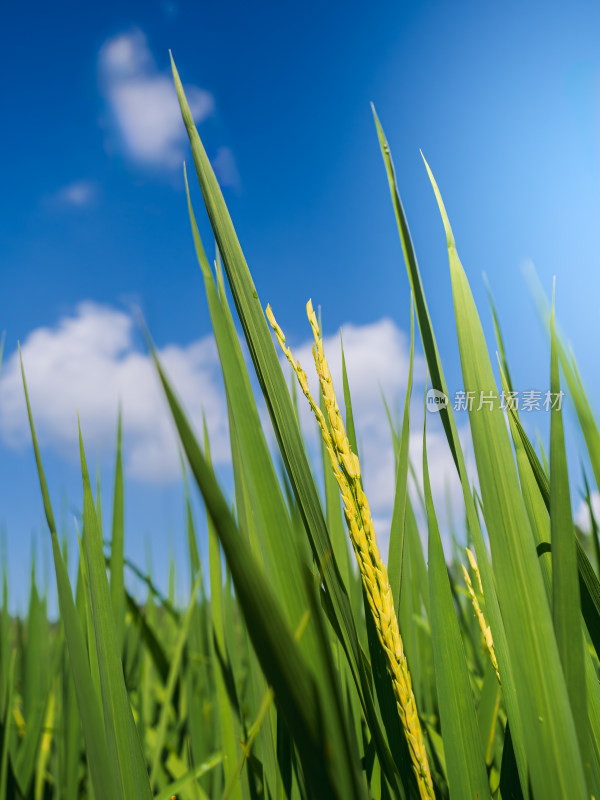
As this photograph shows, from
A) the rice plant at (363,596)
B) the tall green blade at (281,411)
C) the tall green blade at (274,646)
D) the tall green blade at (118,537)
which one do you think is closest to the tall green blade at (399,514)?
the rice plant at (363,596)

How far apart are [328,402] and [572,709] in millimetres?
305

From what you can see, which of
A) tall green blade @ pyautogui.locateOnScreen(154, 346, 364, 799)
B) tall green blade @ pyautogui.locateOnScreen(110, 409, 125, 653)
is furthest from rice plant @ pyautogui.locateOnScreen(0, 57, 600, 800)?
tall green blade @ pyautogui.locateOnScreen(110, 409, 125, 653)

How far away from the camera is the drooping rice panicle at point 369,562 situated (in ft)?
1.30

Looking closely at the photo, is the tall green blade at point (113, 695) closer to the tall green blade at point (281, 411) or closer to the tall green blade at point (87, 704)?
the tall green blade at point (87, 704)

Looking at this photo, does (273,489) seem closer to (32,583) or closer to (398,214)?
(398,214)

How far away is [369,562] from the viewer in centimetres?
41

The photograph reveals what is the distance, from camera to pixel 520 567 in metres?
0.43

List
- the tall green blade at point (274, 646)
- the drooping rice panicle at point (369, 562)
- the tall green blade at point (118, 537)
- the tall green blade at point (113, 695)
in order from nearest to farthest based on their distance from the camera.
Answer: the tall green blade at point (274, 646) < the drooping rice panicle at point (369, 562) < the tall green blade at point (113, 695) < the tall green blade at point (118, 537)

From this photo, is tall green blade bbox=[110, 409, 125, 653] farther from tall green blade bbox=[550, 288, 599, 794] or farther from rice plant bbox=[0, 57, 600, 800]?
tall green blade bbox=[550, 288, 599, 794]

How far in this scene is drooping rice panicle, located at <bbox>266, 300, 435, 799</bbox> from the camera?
395 mm

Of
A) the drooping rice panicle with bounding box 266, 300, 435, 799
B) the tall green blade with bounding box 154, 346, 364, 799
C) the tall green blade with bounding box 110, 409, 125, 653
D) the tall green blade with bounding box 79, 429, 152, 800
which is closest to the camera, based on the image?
the tall green blade with bounding box 154, 346, 364, 799

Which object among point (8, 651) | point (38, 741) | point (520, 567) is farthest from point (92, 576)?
point (8, 651)

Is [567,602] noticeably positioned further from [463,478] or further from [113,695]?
[113,695]

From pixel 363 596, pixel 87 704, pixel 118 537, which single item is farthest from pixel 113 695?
pixel 118 537
